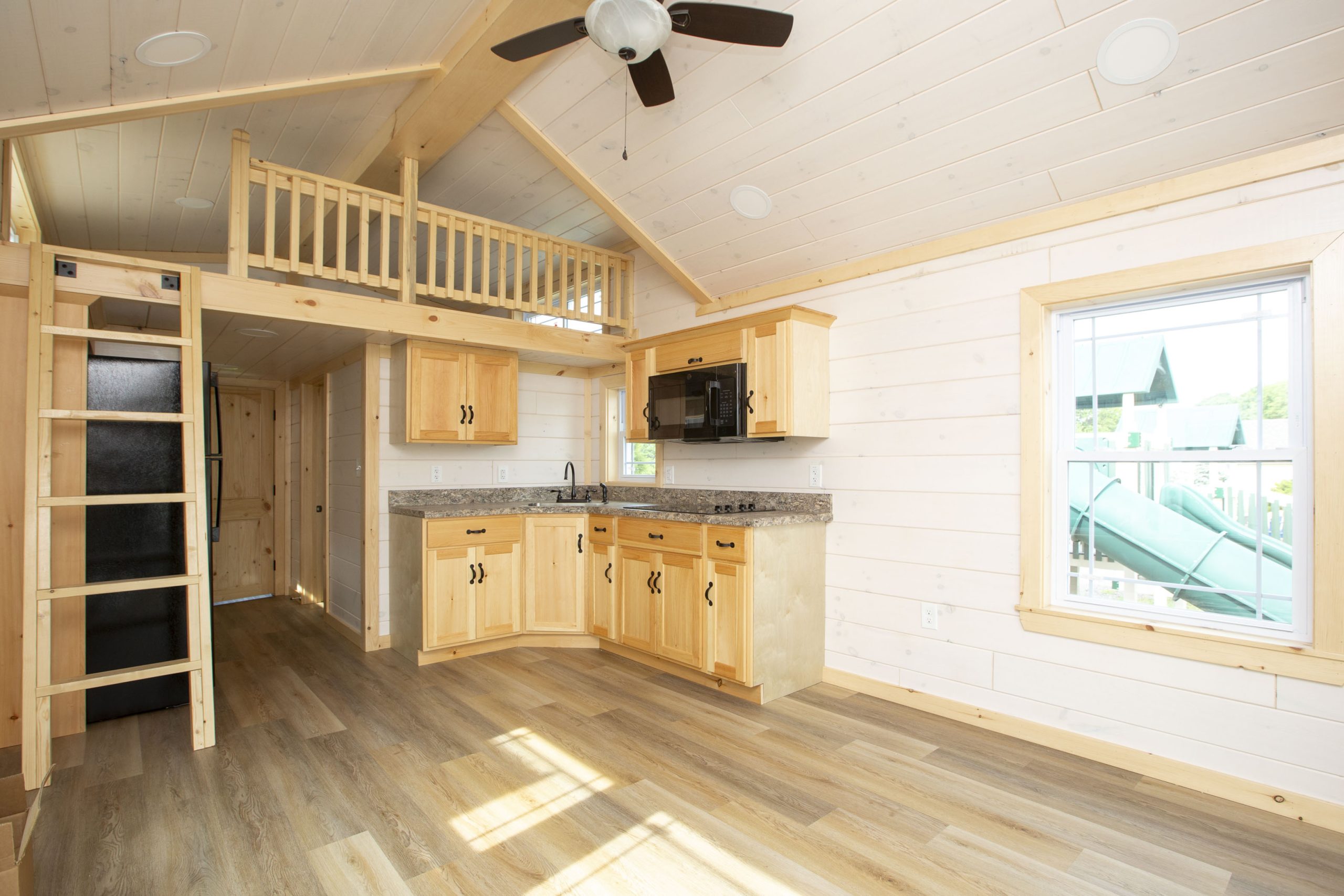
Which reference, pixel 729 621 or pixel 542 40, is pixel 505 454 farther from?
pixel 542 40

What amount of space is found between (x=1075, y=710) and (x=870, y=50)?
9.08 ft

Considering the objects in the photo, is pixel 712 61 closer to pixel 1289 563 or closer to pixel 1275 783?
pixel 1289 563

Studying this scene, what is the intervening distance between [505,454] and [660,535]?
1748mm

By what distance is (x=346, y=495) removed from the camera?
4828 millimetres

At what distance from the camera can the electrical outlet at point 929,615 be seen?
3207 mm

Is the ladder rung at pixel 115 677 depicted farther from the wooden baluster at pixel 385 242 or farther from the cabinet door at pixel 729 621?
the cabinet door at pixel 729 621

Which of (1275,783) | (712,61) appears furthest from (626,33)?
(1275,783)

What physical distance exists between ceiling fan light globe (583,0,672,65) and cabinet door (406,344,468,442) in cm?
259

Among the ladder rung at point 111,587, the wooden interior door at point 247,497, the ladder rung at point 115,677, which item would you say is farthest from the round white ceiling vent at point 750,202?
the wooden interior door at point 247,497

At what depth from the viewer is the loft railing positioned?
3.36 m

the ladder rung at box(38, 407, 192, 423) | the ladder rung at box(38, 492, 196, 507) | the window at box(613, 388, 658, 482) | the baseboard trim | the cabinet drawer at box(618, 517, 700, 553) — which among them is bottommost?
the baseboard trim

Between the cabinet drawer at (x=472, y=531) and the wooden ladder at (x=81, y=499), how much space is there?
3.87ft

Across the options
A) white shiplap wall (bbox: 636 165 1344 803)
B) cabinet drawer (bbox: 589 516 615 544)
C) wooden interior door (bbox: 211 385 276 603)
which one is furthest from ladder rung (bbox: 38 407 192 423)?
wooden interior door (bbox: 211 385 276 603)

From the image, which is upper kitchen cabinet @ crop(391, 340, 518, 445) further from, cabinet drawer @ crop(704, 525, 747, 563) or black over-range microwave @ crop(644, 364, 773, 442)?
cabinet drawer @ crop(704, 525, 747, 563)
